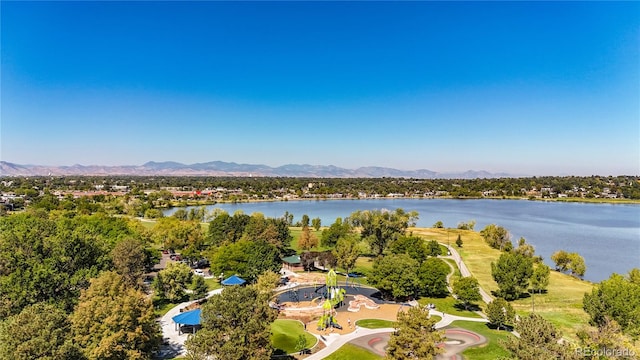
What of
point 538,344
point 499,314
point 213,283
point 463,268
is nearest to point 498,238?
point 463,268

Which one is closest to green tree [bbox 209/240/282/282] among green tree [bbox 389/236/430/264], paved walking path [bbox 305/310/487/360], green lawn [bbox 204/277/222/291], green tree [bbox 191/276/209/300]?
green lawn [bbox 204/277/222/291]

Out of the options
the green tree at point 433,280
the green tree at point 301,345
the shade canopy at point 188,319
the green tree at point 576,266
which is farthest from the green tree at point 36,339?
the green tree at point 576,266

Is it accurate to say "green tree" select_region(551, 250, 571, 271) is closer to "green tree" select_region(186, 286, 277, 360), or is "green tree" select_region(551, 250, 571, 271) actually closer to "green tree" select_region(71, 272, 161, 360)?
"green tree" select_region(186, 286, 277, 360)

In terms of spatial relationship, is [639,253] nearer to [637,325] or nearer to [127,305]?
[637,325]

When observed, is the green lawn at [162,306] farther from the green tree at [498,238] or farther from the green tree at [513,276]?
the green tree at [498,238]

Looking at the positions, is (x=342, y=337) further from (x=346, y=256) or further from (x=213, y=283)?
(x=213, y=283)

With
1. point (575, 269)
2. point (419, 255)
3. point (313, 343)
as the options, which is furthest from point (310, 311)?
point (575, 269)
